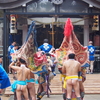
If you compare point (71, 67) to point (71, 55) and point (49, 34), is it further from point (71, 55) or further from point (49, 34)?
point (49, 34)

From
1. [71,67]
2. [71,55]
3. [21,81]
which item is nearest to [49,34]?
[71,55]

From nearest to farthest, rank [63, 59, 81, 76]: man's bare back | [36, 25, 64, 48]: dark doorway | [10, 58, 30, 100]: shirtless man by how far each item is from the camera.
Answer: [10, 58, 30, 100]: shirtless man, [63, 59, 81, 76]: man's bare back, [36, 25, 64, 48]: dark doorway

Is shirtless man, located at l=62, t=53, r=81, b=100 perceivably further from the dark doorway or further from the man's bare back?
the dark doorway

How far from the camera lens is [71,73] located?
24.0 feet

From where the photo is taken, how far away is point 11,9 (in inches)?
542

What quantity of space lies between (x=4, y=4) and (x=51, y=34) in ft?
13.3

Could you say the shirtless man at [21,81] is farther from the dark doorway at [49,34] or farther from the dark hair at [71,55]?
the dark doorway at [49,34]

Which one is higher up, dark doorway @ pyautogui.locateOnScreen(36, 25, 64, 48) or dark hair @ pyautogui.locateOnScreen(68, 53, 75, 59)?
dark doorway @ pyautogui.locateOnScreen(36, 25, 64, 48)

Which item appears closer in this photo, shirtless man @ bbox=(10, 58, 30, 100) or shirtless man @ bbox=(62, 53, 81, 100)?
shirtless man @ bbox=(10, 58, 30, 100)

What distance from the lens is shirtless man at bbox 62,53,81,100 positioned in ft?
24.0

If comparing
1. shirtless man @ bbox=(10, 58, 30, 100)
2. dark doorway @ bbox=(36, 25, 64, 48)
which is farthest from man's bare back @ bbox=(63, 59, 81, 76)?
dark doorway @ bbox=(36, 25, 64, 48)

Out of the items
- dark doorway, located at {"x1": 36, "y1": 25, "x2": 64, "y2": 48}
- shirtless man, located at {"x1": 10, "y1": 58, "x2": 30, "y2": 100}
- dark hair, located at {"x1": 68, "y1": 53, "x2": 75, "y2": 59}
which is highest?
dark doorway, located at {"x1": 36, "y1": 25, "x2": 64, "y2": 48}

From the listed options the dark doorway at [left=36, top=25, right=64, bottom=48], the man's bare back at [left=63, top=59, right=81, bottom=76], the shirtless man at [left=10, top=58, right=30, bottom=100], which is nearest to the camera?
the shirtless man at [left=10, top=58, right=30, bottom=100]

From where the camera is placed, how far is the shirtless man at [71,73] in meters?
7.32
